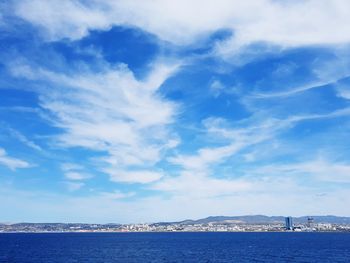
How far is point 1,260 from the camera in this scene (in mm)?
125438

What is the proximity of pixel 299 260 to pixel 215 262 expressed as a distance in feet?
92.1

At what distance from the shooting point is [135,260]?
12512cm

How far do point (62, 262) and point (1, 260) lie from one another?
20.8 m

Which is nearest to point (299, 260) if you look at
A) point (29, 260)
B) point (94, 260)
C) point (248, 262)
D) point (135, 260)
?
point (248, 262)

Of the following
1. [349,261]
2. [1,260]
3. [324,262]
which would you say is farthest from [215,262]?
[1,260]

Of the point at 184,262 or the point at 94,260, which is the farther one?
the point at 94,260

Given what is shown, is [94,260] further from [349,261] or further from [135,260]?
[349,261]

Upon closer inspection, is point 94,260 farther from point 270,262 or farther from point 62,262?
point 270,262

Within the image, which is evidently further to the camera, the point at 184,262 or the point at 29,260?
the point at 29,260

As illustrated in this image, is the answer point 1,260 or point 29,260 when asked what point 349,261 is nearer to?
point 29,260

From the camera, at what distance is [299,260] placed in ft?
409

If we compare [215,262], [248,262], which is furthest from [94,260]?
[248,262]

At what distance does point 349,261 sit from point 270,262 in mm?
24591

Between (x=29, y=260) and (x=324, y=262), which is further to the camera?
(x=29, y=260)
